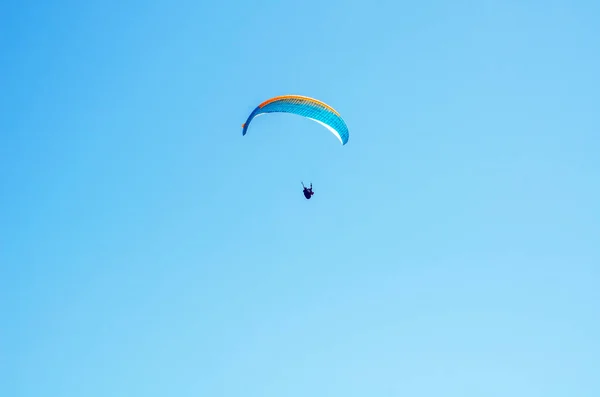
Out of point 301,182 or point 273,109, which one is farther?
point 301,182

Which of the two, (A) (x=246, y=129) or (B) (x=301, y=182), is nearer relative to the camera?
(A) (x=246, y=129)

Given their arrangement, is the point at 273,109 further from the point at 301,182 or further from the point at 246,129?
the point at 301,182

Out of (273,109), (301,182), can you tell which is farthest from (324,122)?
(301,182)

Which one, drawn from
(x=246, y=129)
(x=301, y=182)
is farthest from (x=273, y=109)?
(x=301, y=182)

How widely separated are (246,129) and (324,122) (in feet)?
18.0

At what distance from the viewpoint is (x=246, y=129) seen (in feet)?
138

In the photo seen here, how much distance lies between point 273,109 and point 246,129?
280cm

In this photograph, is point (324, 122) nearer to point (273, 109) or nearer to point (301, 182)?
point (273, 109)

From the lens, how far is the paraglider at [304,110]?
39.8 meters

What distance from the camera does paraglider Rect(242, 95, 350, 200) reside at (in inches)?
1567

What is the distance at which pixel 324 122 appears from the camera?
4128 cm

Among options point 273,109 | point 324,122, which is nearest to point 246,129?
point 273,109

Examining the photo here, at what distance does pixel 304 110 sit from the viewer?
4012cm

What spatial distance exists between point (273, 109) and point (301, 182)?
24.9 feet
